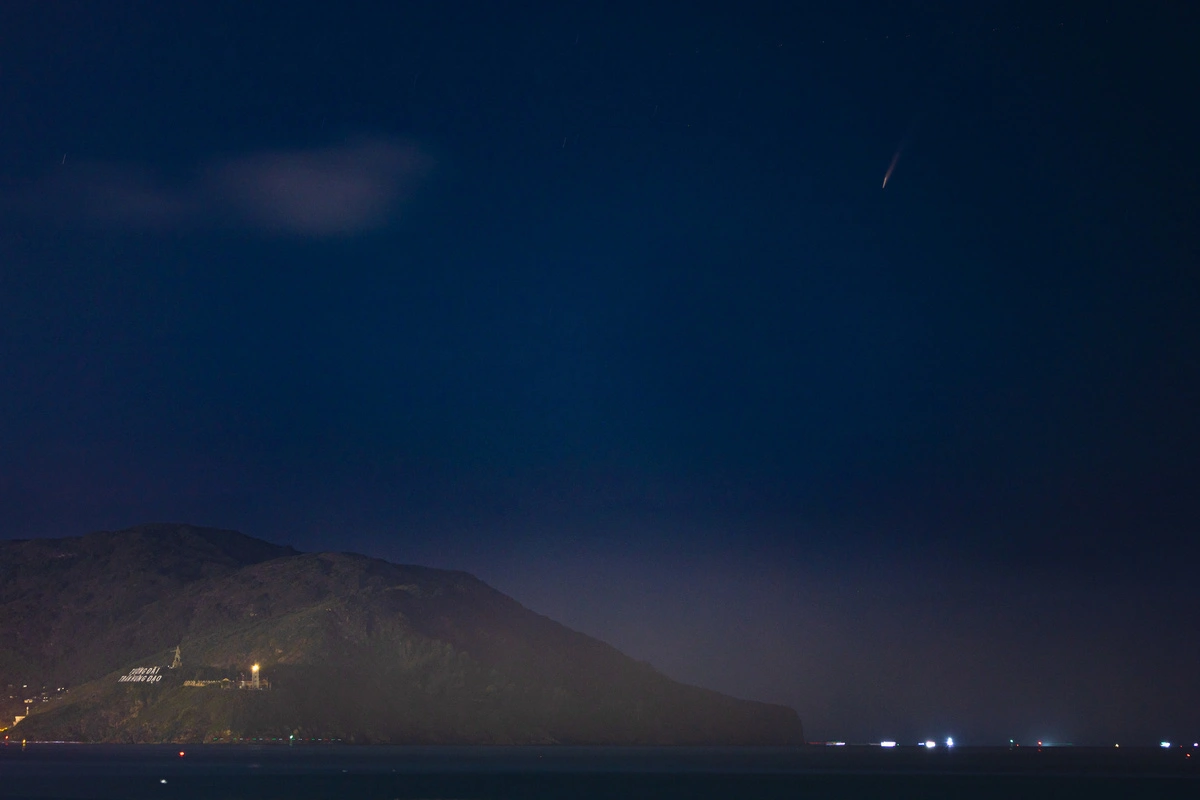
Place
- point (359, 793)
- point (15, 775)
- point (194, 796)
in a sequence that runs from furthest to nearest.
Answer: point (15, 775), point (359, 793), point (194, 796)

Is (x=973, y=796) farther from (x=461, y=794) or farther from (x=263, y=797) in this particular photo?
(x=263, y=797)

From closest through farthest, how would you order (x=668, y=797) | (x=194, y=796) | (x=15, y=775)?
1. (x=194, y=796)
2. (x=668, y=797)
3. (x=15, y=775)

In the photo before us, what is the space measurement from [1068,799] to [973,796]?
1399cm

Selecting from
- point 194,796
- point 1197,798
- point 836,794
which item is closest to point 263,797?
point 194,796

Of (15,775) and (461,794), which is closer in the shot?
(461,794)

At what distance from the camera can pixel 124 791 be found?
167 m

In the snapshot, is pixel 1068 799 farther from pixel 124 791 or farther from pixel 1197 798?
pixel 124 791

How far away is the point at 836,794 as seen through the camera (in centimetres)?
18900

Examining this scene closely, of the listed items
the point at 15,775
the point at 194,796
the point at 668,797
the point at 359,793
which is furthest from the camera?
the point at 15,775

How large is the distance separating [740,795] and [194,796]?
78.7 metres

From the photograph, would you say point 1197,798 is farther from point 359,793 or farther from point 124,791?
point 124,791

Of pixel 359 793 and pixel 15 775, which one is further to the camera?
pixel 15 775

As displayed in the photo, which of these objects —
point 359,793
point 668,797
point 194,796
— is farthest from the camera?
point 668,797

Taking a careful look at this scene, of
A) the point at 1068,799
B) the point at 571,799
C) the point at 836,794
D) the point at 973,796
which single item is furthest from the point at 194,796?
the point at 1068,799
